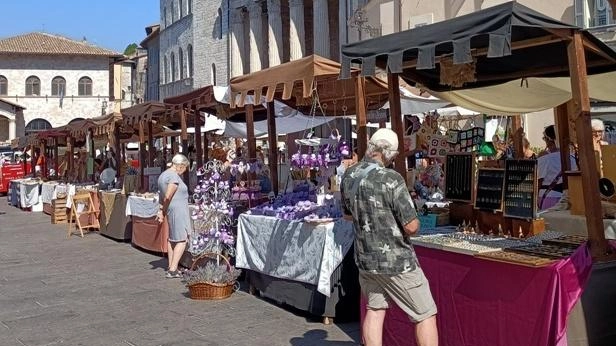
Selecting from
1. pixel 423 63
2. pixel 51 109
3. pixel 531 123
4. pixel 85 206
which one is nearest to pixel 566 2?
pixel 531 123

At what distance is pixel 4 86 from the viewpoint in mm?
57562

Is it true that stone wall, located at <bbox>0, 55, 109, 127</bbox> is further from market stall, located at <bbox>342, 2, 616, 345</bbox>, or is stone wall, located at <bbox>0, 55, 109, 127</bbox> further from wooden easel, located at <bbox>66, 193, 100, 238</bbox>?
market stall, located at <bbox>342, 2, 616, 345</bbox>

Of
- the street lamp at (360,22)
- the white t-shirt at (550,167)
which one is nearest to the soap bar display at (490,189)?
the white t-shirt at (550,167)

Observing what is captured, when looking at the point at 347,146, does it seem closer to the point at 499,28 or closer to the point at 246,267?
the point at 246,267

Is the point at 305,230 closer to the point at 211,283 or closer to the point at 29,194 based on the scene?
the point at 211,283

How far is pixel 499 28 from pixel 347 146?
304cm

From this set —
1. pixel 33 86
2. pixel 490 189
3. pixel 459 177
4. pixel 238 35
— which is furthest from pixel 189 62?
pixel 490 189

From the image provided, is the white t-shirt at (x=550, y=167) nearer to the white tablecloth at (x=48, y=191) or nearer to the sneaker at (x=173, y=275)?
the sneaker at (x=173, y=275)

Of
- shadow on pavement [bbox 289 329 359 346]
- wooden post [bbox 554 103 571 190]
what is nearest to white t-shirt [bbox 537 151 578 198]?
wooden post [bbox 554 103 571 190]

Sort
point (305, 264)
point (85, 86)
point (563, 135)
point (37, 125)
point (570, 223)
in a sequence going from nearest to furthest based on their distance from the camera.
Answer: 1. point (570, 223)
2. point (305, 264)
3. point (563, 135)
4. point (37, 125)
5. point (85, 86)

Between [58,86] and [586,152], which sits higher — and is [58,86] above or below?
above

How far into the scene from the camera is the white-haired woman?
8141mm

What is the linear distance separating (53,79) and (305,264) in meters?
57.6

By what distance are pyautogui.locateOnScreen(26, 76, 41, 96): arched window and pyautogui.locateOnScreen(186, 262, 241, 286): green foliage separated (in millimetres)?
56513
